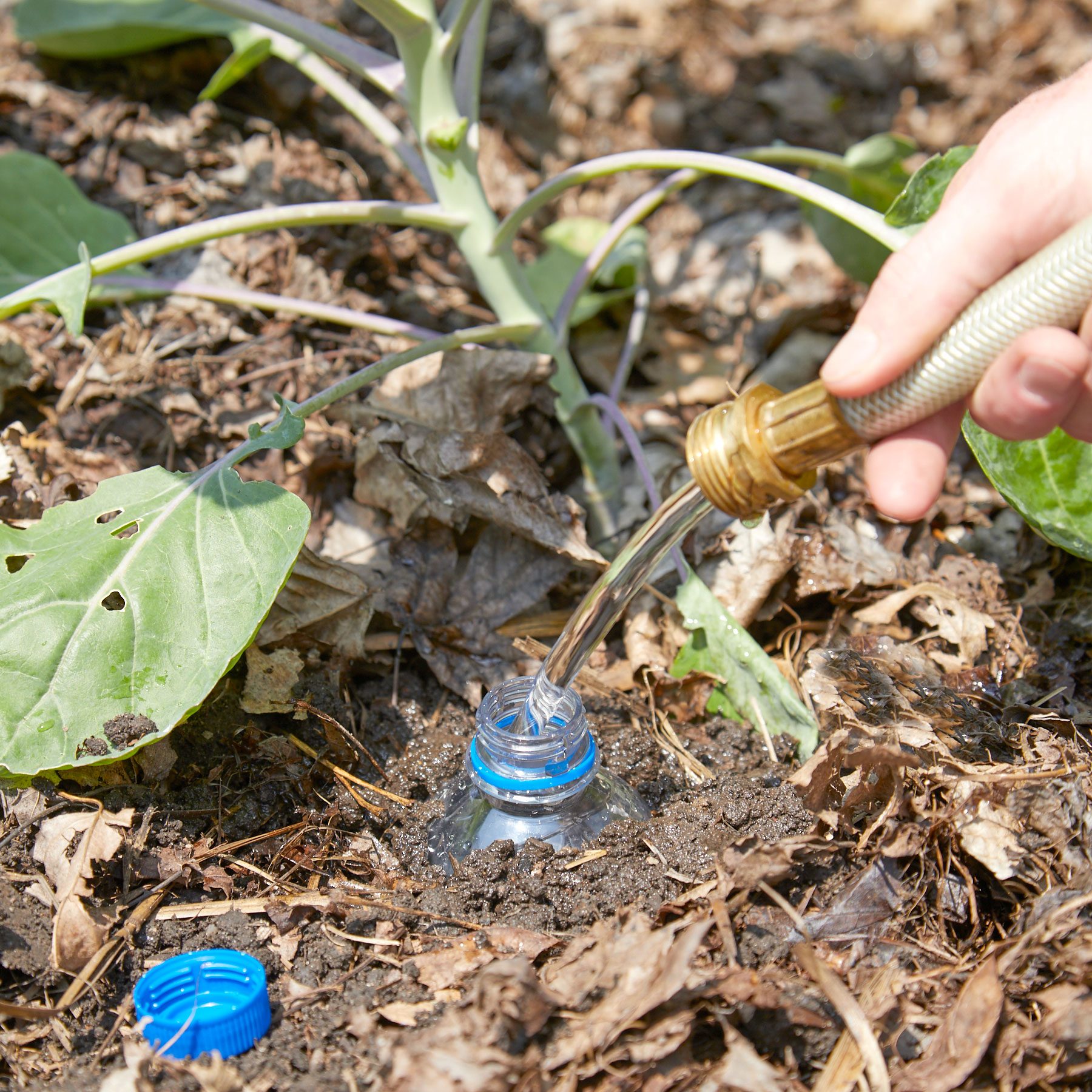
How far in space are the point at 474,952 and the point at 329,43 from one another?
181cm

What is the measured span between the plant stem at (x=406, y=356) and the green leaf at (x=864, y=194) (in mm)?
778

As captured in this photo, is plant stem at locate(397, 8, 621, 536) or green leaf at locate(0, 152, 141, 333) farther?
green leaf at locate(0, 152, 141, 333)

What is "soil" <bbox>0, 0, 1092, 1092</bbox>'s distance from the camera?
49.7 inches

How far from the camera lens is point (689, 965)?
124 centimetres

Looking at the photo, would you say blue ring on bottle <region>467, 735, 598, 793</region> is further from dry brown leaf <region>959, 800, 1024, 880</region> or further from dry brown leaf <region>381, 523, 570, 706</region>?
dry brown leaf <region>959, 800, 1024, 880</region>

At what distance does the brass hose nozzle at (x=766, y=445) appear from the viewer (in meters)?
1.15

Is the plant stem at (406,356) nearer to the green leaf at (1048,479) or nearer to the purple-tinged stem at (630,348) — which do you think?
the purple-tinged stem at (630,348)

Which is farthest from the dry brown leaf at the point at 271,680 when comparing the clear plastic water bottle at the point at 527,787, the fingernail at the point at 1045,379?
the fingernail at the point at 1045,379

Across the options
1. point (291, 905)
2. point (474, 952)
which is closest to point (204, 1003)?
point (291, 905)

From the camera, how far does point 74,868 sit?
144cm

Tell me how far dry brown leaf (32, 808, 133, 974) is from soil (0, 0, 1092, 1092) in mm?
13

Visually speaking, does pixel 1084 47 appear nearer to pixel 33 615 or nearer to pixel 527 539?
pixel 527 539

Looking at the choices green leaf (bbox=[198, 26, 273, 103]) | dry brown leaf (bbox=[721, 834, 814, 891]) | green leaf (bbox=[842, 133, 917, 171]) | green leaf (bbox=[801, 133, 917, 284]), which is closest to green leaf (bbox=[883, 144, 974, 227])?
green leaf (bbox=[801, 133, 917, 284])

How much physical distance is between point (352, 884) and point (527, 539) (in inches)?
32.4
